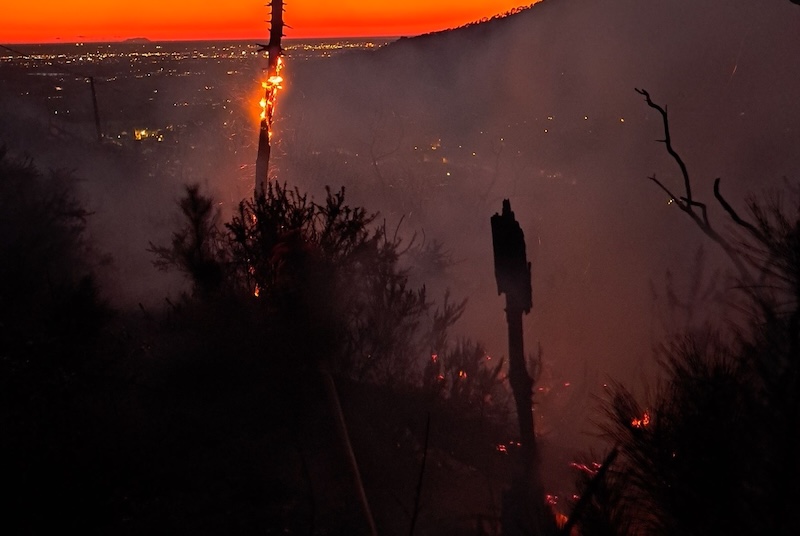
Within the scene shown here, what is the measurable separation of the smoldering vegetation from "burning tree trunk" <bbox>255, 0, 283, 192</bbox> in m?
1.20

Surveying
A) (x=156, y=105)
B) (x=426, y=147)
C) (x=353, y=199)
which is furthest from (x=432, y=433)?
(x=156, y=105)

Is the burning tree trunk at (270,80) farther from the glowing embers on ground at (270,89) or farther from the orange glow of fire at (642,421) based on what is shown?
the orange glow of fire at (642,421)

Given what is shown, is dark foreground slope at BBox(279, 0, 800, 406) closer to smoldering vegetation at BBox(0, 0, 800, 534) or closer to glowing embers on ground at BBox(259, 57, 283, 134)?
smoldering vegetation at BBox(0, 0, 800, 534)

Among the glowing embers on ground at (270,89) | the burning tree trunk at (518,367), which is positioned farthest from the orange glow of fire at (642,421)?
the glowing embers on ground at (270,89)

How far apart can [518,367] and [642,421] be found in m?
3.98

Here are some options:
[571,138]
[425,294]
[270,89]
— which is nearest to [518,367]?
[425,294]

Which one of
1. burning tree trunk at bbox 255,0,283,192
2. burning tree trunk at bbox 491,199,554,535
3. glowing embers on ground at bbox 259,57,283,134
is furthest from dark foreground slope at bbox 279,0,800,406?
burning tree trunk at bbox 491,199,554,535

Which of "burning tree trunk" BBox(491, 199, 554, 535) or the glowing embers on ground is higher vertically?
the glowing embers on ground

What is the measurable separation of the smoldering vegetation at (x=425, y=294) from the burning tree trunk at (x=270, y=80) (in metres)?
1.20

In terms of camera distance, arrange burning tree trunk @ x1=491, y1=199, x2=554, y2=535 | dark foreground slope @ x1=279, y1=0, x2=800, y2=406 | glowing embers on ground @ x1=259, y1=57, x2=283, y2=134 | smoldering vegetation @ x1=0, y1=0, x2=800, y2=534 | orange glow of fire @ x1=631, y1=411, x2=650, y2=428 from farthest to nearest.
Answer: dark foreground slope @ x1=279, y1=0, x2=800, y2=406, glowing embers on ground @ x1=259, y1=57, x2=283, y2=134, burning tree trunk @ x1=491, y1=199, x2=554, y2=535, smoldering vegetation @ x1=0, y1=0, x2=800, y2=534, orange glow of fire @ x1=631, y1=411, x2=650, y2=428

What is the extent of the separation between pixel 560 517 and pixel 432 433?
298cm

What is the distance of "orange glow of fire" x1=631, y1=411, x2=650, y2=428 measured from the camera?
13.4 ft

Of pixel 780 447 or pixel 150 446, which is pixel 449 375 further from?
pixel 780 447

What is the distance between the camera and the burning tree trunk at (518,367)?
728 centimetres
